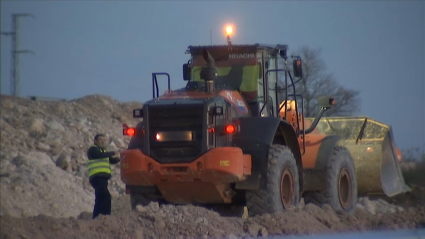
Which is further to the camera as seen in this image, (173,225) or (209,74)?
(209,74)

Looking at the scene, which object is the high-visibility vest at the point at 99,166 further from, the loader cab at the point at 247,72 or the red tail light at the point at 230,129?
the red tail light at the point at 230,129

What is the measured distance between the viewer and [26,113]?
80.6 ft

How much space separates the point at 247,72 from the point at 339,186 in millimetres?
2889

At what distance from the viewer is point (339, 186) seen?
1373cm

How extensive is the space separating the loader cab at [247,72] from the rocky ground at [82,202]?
1824 millimetres

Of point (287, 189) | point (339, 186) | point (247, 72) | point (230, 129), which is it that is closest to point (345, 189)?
point (339, 186)

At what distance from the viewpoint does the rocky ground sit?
32.7 feet

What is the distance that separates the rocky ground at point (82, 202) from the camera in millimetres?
9977

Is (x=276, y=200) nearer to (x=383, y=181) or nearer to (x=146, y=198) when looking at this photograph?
(x=146, y=198)

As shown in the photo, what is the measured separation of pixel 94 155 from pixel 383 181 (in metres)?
6.40

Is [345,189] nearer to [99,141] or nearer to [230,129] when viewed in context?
[230,129]

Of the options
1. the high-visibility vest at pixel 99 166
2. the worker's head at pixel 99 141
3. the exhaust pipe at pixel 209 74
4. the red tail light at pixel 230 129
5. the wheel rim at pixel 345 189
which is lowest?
the wheel rim at pixel 345 189

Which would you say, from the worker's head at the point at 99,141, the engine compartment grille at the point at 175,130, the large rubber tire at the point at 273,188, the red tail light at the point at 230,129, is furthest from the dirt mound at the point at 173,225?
the worker's head at the point at 99,141

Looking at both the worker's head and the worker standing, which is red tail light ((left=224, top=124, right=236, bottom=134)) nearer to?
the worker standing
